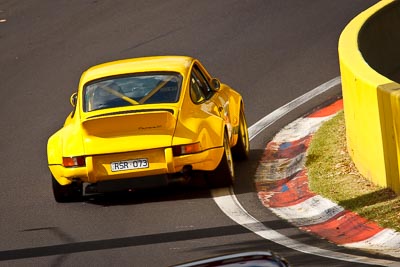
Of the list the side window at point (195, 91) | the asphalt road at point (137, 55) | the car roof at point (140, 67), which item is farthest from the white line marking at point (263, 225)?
the car roof at point (140, 67)

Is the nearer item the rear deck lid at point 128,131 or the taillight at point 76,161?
the rear deck lid at point 128,131

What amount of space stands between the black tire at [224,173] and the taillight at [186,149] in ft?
1.34

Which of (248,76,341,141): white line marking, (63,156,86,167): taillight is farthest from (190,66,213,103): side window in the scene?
(248,76,341,141): white line marking

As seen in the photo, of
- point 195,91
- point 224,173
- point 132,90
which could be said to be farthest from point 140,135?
point 195,91

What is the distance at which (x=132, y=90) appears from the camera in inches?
600

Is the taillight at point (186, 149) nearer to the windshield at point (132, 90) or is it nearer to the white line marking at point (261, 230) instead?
the white line marking at point (261, 230)

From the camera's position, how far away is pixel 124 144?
14.4 m

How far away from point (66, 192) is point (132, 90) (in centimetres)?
136

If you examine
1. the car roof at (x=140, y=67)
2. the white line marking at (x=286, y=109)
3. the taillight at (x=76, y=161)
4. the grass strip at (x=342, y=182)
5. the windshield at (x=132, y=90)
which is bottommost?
the white line marking at (x=286, y=109)

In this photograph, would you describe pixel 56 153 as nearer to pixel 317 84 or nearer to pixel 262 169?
pixel 262 169

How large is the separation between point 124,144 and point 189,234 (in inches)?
63.0

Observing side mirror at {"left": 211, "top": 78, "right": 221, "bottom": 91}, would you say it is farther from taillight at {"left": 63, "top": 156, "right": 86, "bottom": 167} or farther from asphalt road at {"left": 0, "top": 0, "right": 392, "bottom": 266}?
taillight at {"left": 63, "top": 156, "right": 86, "bottom": 167}

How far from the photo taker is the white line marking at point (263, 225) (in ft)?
37.7

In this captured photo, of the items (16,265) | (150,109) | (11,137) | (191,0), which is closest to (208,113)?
(150,109)
